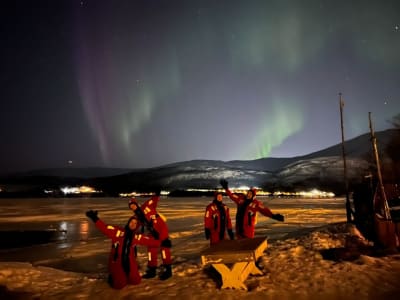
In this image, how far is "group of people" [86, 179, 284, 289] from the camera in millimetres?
7785

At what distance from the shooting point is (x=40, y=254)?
14430 mm

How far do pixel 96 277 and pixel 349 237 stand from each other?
696cm

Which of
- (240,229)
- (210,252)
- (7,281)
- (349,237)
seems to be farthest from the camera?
(349,237)

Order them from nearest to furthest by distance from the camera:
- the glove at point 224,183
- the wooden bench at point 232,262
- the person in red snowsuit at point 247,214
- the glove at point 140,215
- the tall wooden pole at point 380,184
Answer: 1. the wooden bench at point 232,262
2. the glove at point 140,215
3. the person in red snowsuit at point 247,214
4. the tall wooden pole at point 380,184
5. the glove at point 224,183

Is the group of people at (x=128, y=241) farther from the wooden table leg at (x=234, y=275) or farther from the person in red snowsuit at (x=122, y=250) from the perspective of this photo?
the wooden table leg at (x=234, y=275)

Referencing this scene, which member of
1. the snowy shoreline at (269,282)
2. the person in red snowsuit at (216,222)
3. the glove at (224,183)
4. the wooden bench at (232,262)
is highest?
the glove at (224,183)

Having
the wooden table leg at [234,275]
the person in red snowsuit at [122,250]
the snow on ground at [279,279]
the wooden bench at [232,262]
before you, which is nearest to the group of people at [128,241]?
the person in red snowsuit at [122,250]

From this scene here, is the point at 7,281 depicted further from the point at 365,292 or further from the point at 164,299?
the point at 365,292

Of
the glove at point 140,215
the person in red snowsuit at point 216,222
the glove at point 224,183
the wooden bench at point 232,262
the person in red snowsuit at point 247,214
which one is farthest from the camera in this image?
the glove at point 224,183

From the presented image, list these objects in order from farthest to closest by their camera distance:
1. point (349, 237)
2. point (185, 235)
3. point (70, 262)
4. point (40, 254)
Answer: point (185, 235), point (40, 254), point (70, 262), point (349, 237)

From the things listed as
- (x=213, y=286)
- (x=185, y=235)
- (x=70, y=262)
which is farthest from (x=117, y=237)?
(x=185, y=235)

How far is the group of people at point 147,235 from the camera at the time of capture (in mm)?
7785

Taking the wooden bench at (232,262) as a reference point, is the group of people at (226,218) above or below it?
above

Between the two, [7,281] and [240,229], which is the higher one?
[240,229]
